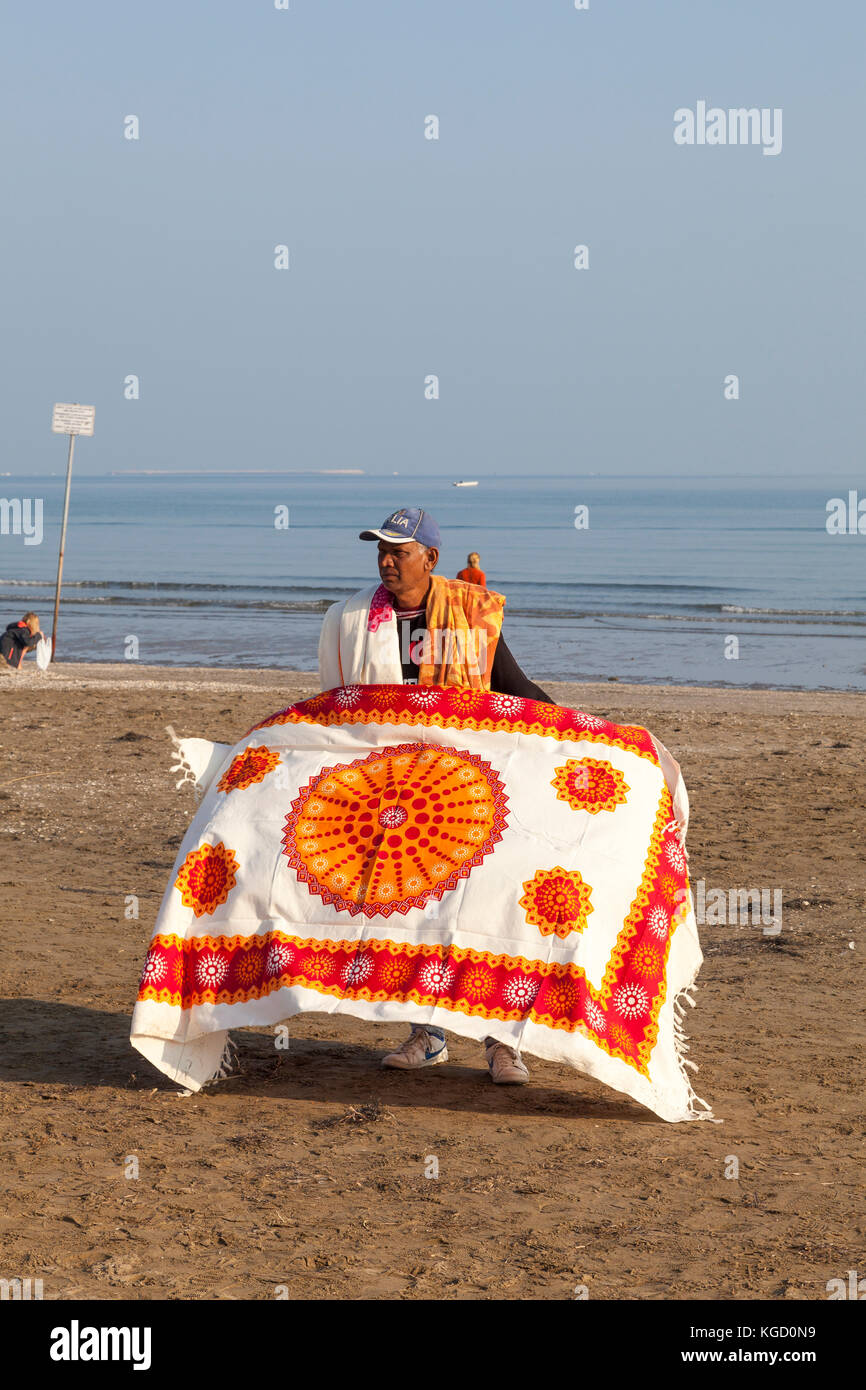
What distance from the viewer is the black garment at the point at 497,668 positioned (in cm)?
538

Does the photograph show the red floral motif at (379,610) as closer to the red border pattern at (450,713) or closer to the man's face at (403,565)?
the man's face at (403,565)

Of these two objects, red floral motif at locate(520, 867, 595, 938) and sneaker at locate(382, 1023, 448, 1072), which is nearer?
red floral motif at locate(520, 867, 595, 938)

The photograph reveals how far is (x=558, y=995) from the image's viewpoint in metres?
4.86

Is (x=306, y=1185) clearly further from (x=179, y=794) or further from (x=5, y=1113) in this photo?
(x=179, y=794)

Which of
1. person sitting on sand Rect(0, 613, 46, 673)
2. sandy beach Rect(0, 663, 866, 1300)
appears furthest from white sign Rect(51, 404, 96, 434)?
sandy beach Rect(0, 663, 866, 1300)

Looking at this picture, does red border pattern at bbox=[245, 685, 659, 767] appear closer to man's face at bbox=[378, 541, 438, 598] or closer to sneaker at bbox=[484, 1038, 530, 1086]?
man's face at bbox=[378, 541, 438, 598]

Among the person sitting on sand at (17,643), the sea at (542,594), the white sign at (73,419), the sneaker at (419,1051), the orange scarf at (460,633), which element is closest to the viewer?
the orange scarf at (460,633)

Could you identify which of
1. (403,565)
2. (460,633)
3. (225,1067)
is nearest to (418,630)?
(460,633)

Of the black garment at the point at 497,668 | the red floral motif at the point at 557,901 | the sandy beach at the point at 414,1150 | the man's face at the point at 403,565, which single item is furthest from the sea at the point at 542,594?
the red floral motif at the point at 557,901

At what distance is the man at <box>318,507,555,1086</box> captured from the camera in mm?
5273

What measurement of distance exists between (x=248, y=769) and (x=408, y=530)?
105cm

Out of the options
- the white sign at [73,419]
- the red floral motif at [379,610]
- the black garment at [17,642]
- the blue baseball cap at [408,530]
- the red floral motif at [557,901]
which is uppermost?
the white sign at [73,419]

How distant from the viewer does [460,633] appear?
5363 mm

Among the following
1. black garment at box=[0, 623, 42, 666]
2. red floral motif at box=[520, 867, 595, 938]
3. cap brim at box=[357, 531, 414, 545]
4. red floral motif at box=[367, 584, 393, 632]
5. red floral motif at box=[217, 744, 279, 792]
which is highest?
black garment at box=[0, 623, 42, 666]
